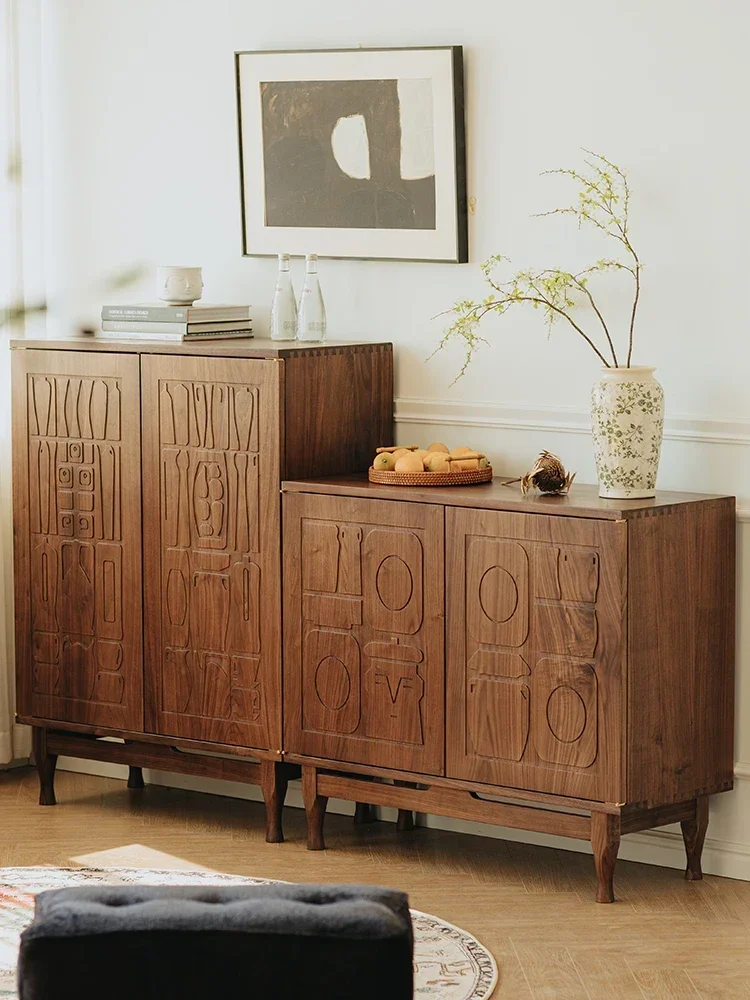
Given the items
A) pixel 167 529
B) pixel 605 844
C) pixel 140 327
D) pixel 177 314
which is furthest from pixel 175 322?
pixel 605 844

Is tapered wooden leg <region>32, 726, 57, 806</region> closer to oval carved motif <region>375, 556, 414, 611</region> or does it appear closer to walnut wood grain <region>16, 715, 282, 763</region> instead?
walnut wood grain <region>16, 715, 282, 763</region>

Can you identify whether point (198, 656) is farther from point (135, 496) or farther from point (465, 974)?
Answer: point (465, 974)

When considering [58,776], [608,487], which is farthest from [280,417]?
[58,776]

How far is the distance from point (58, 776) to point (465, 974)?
7.05 ft

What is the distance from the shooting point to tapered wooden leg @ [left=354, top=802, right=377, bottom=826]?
15.6 ft

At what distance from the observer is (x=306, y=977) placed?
215 cm

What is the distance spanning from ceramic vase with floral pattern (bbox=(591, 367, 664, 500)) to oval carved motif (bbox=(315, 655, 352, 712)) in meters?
0.87

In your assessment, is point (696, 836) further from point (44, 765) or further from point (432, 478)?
point (44, 765)

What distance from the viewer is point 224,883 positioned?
13.5 ft

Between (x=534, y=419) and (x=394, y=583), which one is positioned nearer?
(x=394, y=583)

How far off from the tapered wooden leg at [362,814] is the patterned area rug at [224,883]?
0.62 m

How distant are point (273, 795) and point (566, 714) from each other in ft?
3.18

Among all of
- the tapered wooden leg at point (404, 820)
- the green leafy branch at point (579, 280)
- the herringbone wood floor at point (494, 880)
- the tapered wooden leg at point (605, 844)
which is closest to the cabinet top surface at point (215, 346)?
the green leafy branch at point (579, 280)

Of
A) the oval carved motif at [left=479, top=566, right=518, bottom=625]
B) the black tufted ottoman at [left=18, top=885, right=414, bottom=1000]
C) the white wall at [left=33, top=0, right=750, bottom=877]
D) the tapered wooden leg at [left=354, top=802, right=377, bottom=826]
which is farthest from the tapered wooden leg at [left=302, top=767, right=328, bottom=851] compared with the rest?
the black tufted ottoman at [left=18, top=885, right=414, bottom=1000]
